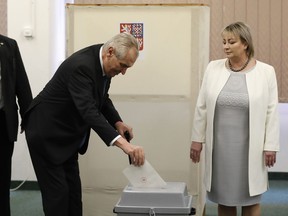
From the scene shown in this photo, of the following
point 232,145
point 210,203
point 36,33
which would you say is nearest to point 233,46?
point 232,145

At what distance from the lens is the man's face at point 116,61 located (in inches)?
83.0

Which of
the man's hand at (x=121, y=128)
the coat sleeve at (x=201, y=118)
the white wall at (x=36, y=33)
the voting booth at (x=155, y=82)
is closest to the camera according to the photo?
the man's hand at (x=121, y=128)

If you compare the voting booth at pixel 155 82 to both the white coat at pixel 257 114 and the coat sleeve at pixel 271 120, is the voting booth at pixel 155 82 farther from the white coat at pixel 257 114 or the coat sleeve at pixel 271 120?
the coat sleeve at pixel 271 120

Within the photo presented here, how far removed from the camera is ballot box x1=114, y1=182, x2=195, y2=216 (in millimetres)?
2135

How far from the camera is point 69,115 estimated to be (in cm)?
224

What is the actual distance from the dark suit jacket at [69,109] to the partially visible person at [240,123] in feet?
2.04

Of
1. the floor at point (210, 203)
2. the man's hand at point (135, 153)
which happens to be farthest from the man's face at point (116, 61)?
the floor at point (210, 203)

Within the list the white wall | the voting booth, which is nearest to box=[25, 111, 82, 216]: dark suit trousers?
the voting booth

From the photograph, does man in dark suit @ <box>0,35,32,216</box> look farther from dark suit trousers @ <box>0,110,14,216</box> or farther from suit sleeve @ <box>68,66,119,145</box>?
suit sleeve @ <box>68,66,119,145</box>

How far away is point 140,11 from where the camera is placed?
3.12 metres

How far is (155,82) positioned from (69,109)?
3.41 feet

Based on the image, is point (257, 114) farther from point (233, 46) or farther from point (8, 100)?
point (8, 100)

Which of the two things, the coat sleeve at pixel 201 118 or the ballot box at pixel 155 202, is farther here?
the coat sleeve at pixel 201 118

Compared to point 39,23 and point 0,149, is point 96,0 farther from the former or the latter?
point 0,149
